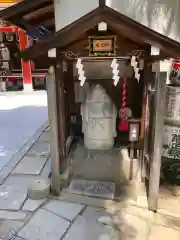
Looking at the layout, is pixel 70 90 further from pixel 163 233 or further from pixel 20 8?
pixel 163 233

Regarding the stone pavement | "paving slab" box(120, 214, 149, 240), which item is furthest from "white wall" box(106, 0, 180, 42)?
"paving slab" box(120, 214, 149, 240)

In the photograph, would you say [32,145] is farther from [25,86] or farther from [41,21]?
[25,86]

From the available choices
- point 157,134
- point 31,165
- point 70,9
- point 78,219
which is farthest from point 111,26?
point 31,165

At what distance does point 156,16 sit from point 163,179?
4530 mm

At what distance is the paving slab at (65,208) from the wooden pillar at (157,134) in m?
1.46

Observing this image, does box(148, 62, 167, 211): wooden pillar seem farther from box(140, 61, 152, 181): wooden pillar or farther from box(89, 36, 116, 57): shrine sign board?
box(89, 36, 116, 57): shrine sign board

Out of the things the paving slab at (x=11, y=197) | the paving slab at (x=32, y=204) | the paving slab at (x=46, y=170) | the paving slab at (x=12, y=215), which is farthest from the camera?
the paving slab at (x=46, y=170)

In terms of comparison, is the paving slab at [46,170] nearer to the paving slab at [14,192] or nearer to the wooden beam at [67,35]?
the paving slab at [14,192]

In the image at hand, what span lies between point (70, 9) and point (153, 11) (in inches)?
92.2

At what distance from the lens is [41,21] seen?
24.5 ft

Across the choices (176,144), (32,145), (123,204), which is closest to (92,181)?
(123,204)

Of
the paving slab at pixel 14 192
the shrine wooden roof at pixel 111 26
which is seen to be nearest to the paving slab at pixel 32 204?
the paving slab at pixel 14 192

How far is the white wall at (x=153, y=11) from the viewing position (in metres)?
6.94

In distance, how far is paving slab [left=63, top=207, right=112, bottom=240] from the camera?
4.43 m
